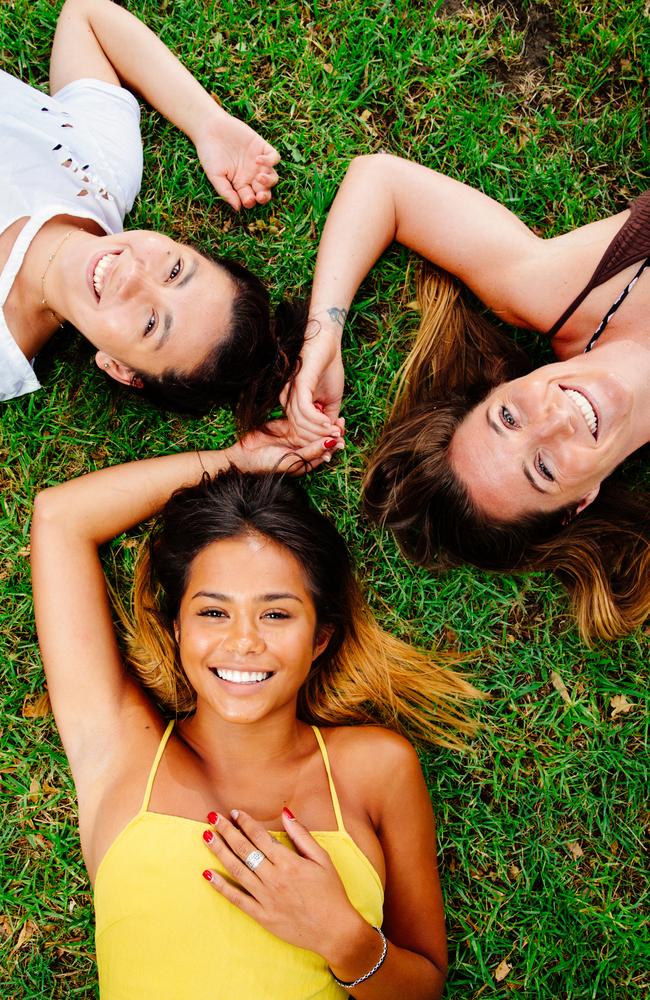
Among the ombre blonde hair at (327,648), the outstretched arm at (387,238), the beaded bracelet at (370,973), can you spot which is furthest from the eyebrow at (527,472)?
the beaded bracelet at (370,973)

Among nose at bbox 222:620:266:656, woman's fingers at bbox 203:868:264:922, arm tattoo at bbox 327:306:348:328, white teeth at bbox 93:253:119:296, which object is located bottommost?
woman's fingers at bbox 203:868:264:922

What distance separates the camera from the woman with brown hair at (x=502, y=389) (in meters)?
3.05

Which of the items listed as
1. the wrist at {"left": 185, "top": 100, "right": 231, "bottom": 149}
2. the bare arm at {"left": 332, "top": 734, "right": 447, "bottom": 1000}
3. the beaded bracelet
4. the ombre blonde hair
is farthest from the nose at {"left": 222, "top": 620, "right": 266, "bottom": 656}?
the wrist at {"left": 185, "top": 100, "right": 231, "bottom": 149}

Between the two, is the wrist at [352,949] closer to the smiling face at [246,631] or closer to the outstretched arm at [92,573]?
the smiling face at [246,631]

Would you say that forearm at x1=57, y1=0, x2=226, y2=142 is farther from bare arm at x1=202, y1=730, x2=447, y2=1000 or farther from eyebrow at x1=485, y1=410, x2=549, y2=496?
bare arm at x1=202, y1=730, x2=447, y2=1000

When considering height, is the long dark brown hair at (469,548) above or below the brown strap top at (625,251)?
below

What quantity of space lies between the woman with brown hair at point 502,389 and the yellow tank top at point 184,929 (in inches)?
61.0

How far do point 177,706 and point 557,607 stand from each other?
197 centimetres

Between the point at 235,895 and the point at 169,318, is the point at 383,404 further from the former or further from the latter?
the point at 235,895

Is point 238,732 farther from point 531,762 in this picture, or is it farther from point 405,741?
point 531,762

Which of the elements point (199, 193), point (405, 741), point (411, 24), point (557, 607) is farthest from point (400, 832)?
point (411, 24)

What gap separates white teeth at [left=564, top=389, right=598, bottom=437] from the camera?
2.97 metres

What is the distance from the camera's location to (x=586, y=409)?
9.77 ft

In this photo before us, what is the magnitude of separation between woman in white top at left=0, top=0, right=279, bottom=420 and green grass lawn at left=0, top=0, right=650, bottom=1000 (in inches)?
8.4
